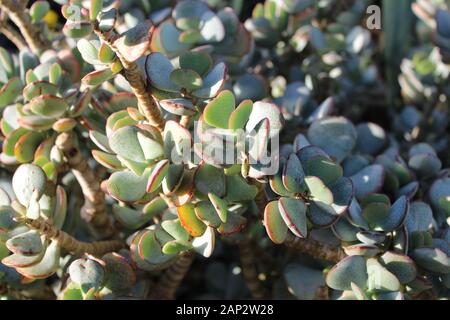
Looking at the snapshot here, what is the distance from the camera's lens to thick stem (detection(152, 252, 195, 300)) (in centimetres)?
86

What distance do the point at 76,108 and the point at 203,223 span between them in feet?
0.71

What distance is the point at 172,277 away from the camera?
0.89m

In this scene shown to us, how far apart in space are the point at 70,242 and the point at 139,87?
0.73 ft

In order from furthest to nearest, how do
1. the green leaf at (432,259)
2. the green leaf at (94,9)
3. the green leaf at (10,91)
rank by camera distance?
the green leaf at (10,91) < the green leaf at (432,259) < the green leaf at (94,9)

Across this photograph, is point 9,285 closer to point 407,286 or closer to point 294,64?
point 407,286

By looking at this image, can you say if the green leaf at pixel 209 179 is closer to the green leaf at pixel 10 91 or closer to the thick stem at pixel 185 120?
the thick stem at pixel 185 120

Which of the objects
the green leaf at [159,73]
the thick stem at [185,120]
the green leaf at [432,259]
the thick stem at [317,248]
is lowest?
the thick stem at [317,248]

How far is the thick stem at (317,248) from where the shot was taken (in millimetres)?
786

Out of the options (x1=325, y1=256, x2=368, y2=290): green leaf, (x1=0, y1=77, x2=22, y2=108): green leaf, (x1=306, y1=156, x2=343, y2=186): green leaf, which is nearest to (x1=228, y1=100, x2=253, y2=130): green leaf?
(x1=306, y1=156, x2=343, y2=186): green leaf

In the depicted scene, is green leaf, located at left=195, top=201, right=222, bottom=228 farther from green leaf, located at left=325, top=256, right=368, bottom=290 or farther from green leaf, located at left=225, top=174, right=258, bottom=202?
green leaf, located at left=325, top=256, right=368, bottom=290

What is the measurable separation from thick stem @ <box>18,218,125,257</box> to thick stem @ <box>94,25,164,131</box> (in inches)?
6.7

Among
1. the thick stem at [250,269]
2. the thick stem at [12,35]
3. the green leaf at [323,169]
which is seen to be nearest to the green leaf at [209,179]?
the green leaf at [323,169]

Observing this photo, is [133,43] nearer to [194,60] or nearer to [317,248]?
[194,60]

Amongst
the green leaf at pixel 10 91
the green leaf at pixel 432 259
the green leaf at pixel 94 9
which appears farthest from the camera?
the green leaf at pixel 10 91
